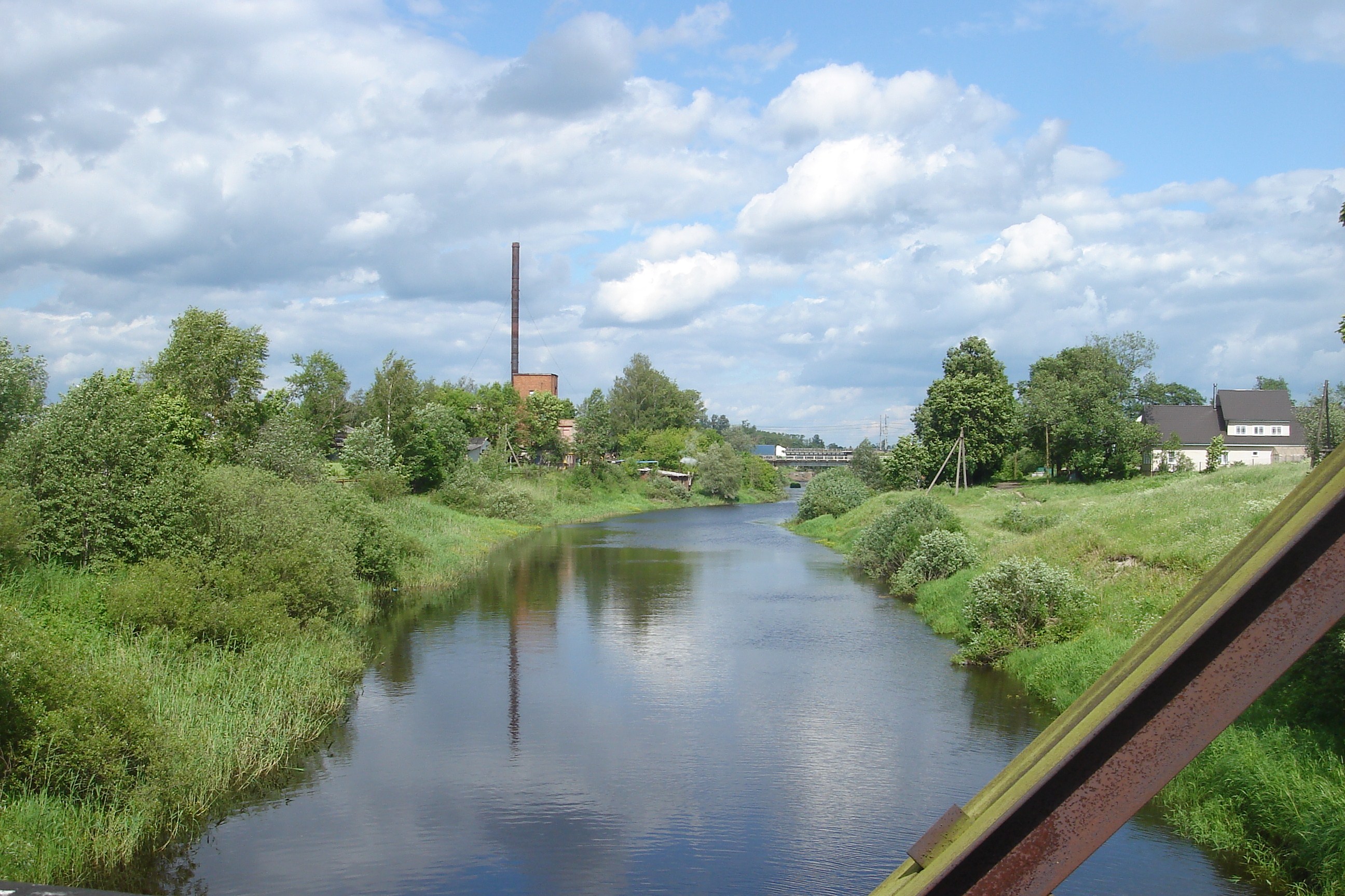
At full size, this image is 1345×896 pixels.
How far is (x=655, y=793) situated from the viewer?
13.9 metres

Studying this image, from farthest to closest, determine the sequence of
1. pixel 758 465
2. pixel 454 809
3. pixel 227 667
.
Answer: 1. pixel 758 465
2. pixel 227 667
3. pixel 454 809

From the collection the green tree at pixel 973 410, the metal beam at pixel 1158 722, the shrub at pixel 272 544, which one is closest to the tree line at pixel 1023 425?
the green tree at pixel 973 410

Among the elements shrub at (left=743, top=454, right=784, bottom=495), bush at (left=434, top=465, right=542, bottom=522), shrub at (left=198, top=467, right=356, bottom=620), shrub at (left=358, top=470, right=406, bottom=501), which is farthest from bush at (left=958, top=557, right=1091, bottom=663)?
shrub at (left=743, top=454, right=784, bottom=495)

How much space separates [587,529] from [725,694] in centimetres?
4357

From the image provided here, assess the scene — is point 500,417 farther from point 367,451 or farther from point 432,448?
point 367,451

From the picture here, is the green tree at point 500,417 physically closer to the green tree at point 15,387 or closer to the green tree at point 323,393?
the green tree at point 323,393

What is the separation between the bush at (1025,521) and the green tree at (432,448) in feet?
105

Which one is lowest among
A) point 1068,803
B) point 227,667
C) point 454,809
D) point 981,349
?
point 454,809

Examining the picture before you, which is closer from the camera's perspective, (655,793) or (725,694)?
(655,793)

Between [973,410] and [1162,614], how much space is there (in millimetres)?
42921

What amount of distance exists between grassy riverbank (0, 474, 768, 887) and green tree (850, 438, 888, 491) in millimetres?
58824

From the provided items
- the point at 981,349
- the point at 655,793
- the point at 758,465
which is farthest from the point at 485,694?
the point at 758,465

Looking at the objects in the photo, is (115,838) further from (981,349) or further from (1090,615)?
(981,349)

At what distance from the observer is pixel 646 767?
1500cm
